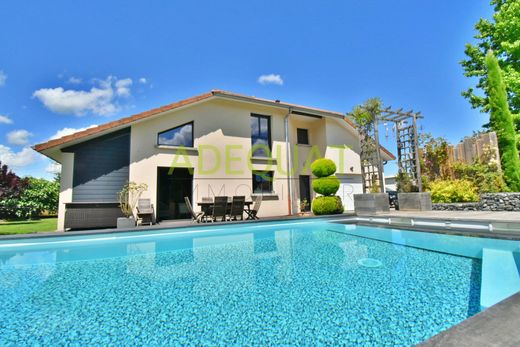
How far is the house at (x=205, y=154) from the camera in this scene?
10.0 meters

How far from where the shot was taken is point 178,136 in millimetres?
12250

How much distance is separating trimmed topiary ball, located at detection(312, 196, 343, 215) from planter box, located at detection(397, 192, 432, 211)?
3.84 m

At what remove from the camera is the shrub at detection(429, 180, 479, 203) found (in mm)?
11414

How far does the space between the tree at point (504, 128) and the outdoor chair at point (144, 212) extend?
1539 centimetres

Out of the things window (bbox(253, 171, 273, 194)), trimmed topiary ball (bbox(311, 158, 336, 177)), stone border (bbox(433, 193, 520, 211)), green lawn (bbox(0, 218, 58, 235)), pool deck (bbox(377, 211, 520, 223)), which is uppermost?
trimmed topiary ball (bbox(311, 158, 336, 177))

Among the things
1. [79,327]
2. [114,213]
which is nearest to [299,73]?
[114,213]

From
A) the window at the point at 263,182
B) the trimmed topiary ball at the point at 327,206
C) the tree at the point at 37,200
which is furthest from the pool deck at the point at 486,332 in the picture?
the tree at the point at 37,200

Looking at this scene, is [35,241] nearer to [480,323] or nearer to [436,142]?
[480,323]

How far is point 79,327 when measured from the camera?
2.44 m

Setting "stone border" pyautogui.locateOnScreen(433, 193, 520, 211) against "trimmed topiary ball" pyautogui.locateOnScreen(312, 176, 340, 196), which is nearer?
"stone border" pyautogui.locateOnScreen(433, 193, 520, 211)

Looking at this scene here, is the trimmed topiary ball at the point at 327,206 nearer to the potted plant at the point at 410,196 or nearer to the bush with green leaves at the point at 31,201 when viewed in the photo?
the potted plant at the point at 410,196

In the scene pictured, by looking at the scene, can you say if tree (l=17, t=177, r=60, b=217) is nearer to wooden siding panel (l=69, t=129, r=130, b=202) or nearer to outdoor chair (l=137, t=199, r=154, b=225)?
wooden siding panel (l=69, t=129, r=130, b=202)

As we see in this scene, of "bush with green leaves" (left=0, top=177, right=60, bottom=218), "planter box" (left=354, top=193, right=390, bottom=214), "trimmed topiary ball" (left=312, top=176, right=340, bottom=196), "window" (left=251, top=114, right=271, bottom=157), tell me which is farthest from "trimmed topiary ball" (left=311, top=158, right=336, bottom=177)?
"bush with green leaves" (left=0, top=177, right=60, bottom=218)

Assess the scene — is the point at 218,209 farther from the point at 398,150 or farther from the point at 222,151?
the point at 398,150
